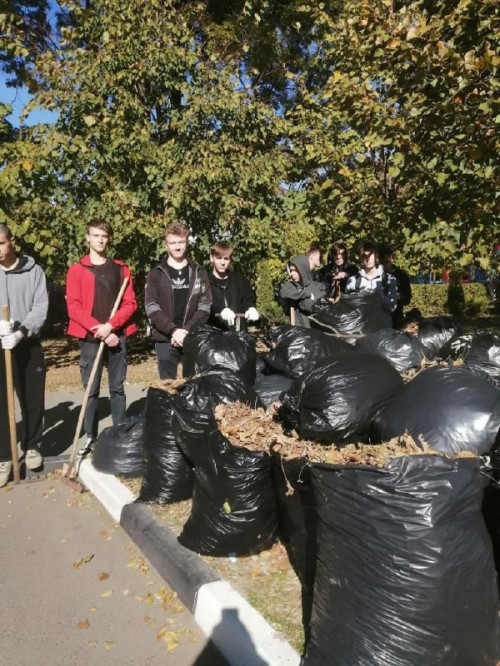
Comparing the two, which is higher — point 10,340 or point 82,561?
point 10,340

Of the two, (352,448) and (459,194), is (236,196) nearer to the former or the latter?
(459,194)

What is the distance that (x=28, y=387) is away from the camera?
179 inches

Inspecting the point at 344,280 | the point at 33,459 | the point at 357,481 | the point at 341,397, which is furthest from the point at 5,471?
the point at 344,280

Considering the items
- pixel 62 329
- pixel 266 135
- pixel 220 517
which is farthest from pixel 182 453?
pixel 62 329

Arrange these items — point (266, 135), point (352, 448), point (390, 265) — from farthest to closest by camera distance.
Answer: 1. point (266, 135)
2. point (390, 265)
3. point (352, 448)

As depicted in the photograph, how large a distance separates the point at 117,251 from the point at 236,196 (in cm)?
191

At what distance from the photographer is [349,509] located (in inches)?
79.4

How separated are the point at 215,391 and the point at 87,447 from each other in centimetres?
193

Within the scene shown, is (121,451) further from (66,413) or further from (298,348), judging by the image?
(66,413)

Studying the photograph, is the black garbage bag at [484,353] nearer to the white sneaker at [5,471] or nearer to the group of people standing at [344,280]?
the group of people standing at [344,280]

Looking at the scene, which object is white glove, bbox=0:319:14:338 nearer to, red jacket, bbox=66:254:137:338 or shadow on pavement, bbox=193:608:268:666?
red jacket, bbox=66:254:137:338

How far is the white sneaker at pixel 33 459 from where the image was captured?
454cm

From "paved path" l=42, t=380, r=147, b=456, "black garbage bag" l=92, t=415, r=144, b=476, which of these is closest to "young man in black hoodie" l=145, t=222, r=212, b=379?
"black garbage bag" l=92, t=415, r=144, b=476

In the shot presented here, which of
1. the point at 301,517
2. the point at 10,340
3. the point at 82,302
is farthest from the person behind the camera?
the point at 82,302
